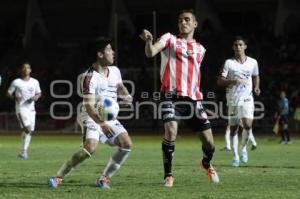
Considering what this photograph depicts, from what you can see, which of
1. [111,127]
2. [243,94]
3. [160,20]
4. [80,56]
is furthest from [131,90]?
[111,127]

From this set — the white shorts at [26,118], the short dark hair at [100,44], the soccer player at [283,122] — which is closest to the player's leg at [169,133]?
the short dark hair at [100,44]

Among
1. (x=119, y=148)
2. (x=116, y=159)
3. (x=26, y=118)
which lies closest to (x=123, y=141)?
(x=119, y=148)

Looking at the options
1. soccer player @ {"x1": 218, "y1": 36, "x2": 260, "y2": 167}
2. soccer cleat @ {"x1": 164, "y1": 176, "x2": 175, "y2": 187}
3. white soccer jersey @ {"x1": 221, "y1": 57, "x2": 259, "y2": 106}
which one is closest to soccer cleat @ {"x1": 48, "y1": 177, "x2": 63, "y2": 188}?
soccer cleat @ {"x1": 164, "y1": 176, "x2": 175, "y2": 187}

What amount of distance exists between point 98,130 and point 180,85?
4.70ft

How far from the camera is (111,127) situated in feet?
32.7

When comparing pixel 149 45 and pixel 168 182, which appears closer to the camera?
pixel 149 45

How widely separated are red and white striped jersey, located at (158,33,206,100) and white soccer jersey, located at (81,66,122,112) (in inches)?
31.9

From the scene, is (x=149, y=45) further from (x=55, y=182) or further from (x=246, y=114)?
(x=246, y=114)

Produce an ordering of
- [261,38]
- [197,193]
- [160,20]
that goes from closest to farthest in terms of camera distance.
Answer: [197,193] < [261,38] < [160,20]

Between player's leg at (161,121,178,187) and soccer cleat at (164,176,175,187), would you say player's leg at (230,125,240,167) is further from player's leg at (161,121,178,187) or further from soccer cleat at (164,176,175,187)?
soccer cleat at (164,176,175,187)

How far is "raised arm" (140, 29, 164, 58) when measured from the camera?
31.8 ft

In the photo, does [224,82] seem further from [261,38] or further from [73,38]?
[73,38]

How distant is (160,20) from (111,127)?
125ft

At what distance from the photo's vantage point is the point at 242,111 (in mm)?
15148
